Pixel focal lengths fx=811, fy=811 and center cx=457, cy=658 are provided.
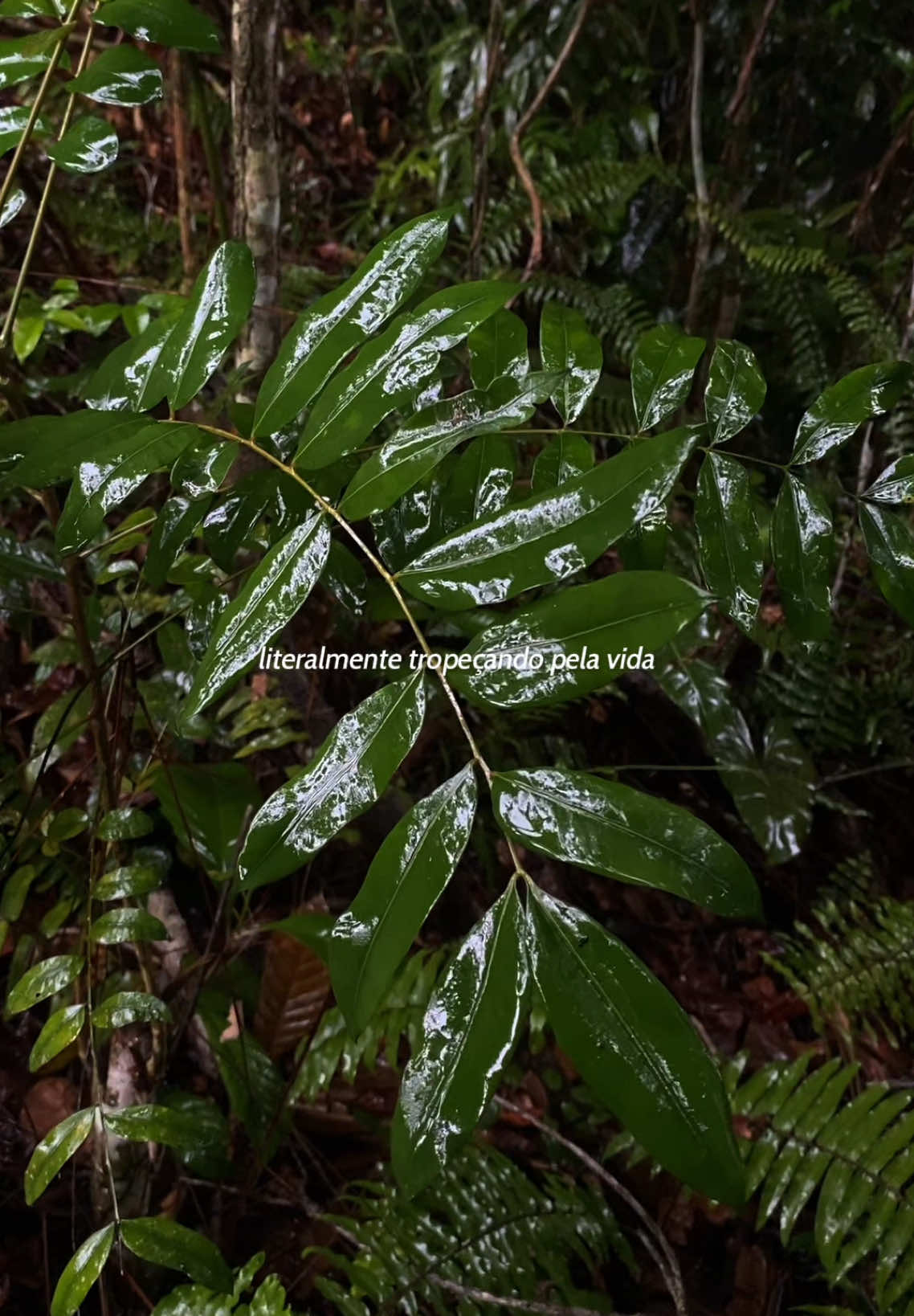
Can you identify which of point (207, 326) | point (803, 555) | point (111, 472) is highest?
point (207, 326)

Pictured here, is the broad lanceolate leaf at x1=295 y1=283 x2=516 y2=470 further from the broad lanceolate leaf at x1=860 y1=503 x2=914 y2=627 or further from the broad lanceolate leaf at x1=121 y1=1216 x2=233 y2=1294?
the broad lanceolate leaf at x1=121 y1=1216 x2=233 y2=1294

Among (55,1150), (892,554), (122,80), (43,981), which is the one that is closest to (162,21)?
(122,80)

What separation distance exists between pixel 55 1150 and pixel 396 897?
0.62 meters

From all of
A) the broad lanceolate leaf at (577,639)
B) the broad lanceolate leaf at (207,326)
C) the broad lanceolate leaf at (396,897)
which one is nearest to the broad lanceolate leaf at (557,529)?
the broad lanceolate leaf at (577,639)

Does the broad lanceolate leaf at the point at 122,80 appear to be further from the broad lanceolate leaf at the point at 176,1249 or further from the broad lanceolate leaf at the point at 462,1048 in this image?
the broad lanceolate leaf at the point at 176,1249

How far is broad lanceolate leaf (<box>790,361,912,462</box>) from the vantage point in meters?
0.94

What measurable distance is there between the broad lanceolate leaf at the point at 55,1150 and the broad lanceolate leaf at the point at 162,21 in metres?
1.22

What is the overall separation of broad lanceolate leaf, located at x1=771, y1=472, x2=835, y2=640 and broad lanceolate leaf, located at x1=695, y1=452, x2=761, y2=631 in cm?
4

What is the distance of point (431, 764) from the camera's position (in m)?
2.09

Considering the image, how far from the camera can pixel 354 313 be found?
0.84 meters

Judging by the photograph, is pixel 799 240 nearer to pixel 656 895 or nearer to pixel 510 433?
pixel 656 895

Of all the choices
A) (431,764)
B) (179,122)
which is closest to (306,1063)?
(431,764)

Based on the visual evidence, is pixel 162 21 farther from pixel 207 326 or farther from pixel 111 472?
pixel 111 472

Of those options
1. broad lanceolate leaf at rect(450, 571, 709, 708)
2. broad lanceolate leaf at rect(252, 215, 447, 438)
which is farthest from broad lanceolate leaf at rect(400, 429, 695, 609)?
broad lanceolate leaf at rect(252, 215, 447, 438)
